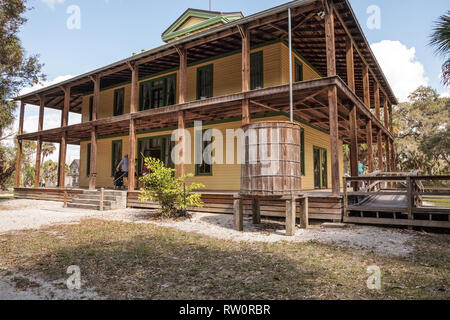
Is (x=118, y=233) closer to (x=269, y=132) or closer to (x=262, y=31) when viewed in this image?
(x=269, y=132)

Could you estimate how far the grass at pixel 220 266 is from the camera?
3580mm

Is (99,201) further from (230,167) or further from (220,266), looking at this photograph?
(220,266)

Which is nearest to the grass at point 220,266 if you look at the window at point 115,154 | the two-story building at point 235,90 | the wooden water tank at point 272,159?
the wooden water tank at point 272,159

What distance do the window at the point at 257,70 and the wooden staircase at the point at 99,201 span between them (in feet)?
24.4

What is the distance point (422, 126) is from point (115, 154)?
110 ft

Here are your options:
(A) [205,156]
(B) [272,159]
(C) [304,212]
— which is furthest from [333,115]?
(A) [205,156]

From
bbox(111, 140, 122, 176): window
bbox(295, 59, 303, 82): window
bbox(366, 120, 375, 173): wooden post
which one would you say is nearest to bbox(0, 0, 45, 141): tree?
bbox(111, 140, 122, 176): window

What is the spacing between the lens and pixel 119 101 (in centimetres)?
1741

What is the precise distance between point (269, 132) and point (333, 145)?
224 centimetres

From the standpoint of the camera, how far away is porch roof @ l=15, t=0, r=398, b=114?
952 centimetres

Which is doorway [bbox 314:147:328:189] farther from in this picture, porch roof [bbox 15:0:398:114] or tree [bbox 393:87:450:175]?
tree [bbox 393:87:450:175]

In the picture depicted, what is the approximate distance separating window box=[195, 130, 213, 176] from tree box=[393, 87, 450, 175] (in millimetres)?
26703

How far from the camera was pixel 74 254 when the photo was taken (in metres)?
5.31
